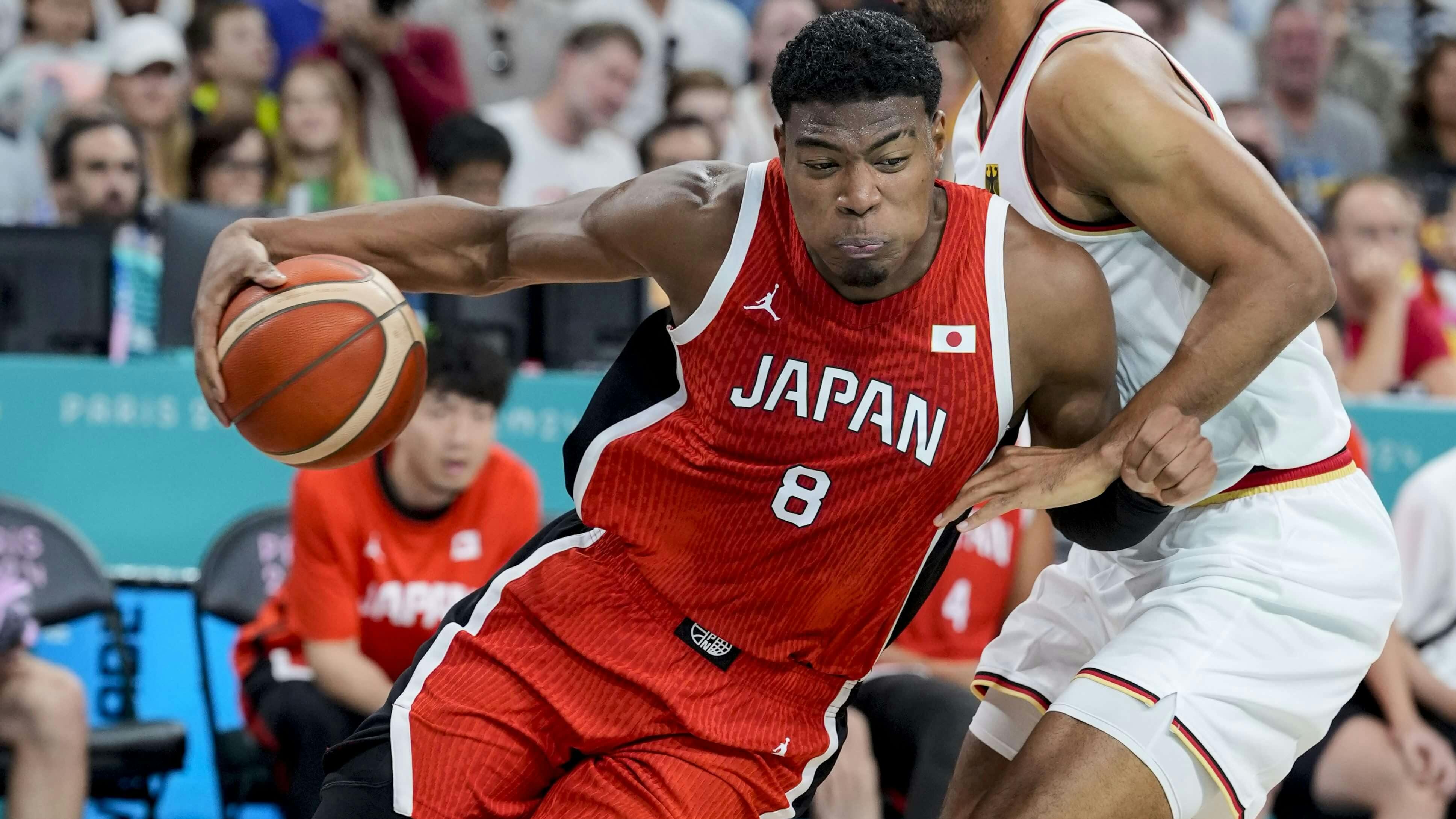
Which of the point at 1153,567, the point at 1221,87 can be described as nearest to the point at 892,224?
the point at 1153,567

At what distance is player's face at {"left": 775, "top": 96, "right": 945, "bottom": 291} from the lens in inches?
102

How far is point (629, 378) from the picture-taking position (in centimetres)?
300

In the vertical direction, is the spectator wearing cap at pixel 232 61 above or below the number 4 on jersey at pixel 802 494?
above

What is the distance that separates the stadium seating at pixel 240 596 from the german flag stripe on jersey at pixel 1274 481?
314 cm

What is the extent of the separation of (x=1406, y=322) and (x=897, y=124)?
4.50 m

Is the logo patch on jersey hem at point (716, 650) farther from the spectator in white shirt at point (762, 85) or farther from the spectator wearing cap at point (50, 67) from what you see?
the spectator wearing cap at point (50, 67)

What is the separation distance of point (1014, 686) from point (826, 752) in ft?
1.42

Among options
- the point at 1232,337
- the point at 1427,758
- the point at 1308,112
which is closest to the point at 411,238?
the point at 1232,337

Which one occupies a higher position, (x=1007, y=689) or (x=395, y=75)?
(x=395, y=75)

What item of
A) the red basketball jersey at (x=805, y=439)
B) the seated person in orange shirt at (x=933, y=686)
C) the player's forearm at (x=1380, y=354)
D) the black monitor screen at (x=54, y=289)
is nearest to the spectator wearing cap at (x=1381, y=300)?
the player's forearm at (x=1380, y=354)

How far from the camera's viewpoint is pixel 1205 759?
2750 mm

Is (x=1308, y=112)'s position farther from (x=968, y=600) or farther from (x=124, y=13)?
(x=124, y=13)

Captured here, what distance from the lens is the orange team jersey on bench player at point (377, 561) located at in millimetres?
4773

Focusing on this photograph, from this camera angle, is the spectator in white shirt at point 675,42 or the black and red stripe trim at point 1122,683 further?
A: the spectator in white shirt at point 675,42
